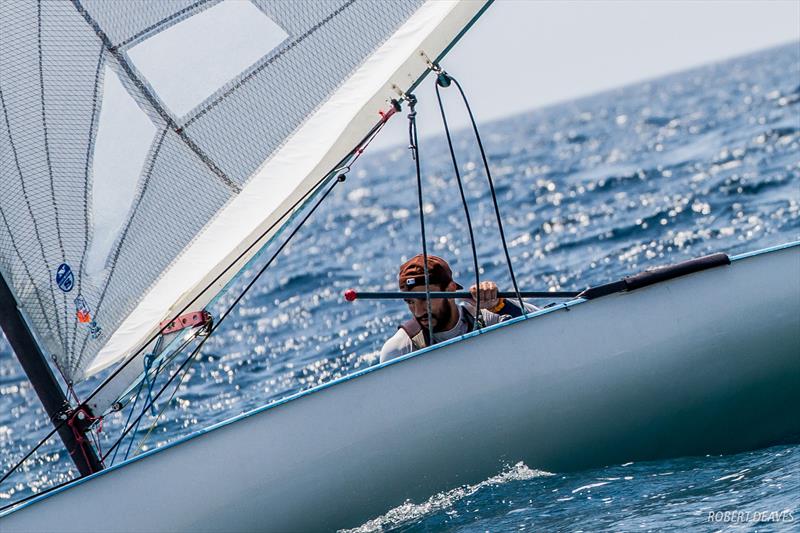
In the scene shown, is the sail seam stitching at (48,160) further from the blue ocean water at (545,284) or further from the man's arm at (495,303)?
the man's arm at (495,303)

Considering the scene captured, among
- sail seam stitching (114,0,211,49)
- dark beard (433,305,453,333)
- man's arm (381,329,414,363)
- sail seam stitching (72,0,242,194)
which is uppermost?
sail seam stitching (114,0,211,49)

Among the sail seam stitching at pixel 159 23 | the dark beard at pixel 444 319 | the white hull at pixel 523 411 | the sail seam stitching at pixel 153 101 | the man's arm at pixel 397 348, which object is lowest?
the white hull at pixel 523 411

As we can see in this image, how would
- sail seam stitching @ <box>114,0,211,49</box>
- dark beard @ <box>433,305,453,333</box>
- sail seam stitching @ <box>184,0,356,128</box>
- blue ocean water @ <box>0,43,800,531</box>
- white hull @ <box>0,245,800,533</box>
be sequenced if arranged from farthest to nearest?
dark beard @ <box>433,305,453,333</box> → sail seam stitching @ <box>184,0,356,128</box> → sail seam stitching @ <box>114,0,211,49</box> → white hull @ <box>0,245,800,533</box> → blue ocean water @ <box>0,43,800,531</box>

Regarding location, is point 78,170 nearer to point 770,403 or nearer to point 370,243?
point 770,403

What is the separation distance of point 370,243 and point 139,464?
984 cm

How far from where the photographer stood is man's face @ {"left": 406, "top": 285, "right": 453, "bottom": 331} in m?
4.12

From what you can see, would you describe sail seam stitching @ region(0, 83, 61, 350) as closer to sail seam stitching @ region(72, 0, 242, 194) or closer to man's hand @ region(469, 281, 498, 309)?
sail seam stitching @ region(72, 0, 242, 194)

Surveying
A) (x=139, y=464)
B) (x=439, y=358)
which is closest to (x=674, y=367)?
(x=439, y=358)

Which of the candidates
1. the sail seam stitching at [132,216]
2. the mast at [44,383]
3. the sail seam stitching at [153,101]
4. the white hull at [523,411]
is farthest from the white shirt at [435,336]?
the mast at [44,383]

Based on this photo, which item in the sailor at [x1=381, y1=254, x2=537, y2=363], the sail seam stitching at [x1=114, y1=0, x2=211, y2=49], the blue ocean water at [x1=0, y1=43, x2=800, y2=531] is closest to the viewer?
the blue ocean water at [x1=0, y1=43, x2=800, y2=531]

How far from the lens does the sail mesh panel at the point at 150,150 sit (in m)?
3.86

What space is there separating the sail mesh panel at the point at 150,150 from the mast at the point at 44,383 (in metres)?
0.05

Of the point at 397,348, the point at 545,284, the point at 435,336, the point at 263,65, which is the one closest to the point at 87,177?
the point at 263,65

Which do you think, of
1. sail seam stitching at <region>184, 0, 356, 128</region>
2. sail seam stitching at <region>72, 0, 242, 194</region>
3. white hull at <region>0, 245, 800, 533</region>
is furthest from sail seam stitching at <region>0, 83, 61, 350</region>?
white hull at <region>0, 245, 800, 533</region>
